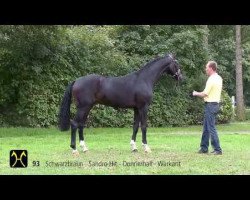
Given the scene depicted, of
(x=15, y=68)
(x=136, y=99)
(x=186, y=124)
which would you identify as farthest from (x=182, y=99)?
(x=136, y=99)

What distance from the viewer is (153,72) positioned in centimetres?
1242

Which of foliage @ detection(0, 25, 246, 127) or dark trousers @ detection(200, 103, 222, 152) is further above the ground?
foliage @ detection(0, 25, 246, 127)

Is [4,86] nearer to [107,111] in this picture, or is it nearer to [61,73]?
[61,73]

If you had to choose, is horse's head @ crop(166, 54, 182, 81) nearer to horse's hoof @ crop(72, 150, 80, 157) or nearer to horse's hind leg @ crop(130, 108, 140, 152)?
horse's hind leg @ crop(130, 108, 140, 152)

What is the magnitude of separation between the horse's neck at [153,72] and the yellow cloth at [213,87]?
1.26m

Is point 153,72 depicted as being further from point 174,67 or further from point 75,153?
point 75,153

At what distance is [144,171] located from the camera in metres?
9.47

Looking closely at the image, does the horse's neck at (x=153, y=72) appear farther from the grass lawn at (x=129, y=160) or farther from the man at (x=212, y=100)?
the grass lawn at (x=129, y=160)

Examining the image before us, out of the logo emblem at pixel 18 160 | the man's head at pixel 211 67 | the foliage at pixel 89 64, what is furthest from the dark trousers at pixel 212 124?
the foliage at pixel 89 64

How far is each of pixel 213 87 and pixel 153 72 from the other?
150 centimetres

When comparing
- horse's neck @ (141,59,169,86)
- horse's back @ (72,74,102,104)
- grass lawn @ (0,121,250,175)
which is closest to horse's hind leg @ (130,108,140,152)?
grass lawn @ (0,121,250,175)

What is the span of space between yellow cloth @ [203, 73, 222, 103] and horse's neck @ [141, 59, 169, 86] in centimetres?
126

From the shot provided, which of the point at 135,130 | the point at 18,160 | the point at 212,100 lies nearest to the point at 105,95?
the point at 135,130

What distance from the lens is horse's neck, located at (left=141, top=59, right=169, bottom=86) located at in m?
12.3
